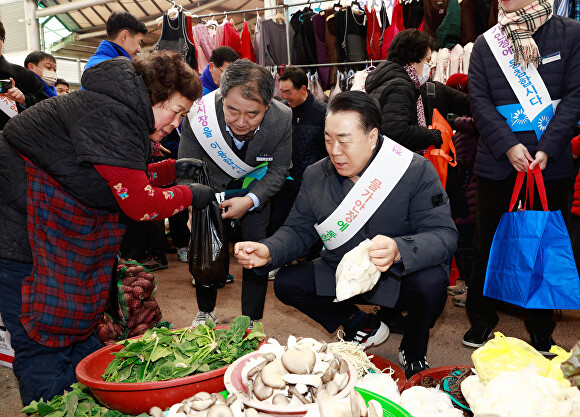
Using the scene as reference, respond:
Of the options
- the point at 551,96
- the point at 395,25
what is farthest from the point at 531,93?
the point at 395,25

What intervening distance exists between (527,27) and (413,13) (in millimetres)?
2999

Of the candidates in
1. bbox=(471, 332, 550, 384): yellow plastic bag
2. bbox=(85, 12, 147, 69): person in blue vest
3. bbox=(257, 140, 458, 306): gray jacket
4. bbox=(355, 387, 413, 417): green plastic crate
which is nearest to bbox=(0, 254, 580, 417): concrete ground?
bbox=(257, 140, 458, 306): gray jacket

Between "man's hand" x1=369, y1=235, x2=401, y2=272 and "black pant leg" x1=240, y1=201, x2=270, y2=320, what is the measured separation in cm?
93

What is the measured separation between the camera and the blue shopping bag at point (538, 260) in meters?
2.04

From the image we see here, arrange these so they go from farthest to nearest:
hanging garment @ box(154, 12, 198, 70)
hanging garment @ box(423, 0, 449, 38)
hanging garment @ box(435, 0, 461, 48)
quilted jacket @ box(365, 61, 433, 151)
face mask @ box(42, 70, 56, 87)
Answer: hanging garment @ box(154, 12, 198, 70)
hanging garment @ box(423, 0, 449, 38)
hanging garment @ box(435, 0, 461, 48)
face mask @ box(42, 70, 56, 87)
quilted jacket @ box(365, 61, 433, 151)

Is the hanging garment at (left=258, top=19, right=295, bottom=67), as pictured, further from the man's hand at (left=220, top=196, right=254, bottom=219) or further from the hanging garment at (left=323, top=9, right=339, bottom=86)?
the man's hand at (left=220, top=196, right=254, bottom=219)

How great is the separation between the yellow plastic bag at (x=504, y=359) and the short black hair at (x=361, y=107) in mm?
992

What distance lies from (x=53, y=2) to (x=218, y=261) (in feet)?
23.9

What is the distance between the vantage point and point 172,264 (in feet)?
15.4

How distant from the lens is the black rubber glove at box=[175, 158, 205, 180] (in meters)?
2.16

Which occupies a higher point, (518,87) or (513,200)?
(518,87)

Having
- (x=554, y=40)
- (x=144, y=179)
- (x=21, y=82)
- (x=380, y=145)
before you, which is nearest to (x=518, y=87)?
(x=554, y=40)

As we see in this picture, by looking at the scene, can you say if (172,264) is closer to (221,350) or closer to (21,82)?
(21,82)

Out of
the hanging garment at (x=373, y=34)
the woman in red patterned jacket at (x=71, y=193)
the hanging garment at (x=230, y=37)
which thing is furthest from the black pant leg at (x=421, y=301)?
the hanging garment at (x=230, y=37)
